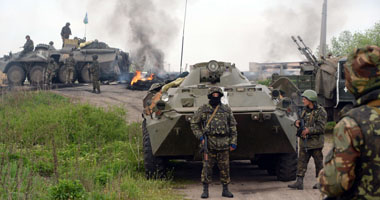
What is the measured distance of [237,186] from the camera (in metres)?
8.70

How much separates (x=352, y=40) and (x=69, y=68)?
80.1 feet

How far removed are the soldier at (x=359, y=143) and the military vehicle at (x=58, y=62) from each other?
23630 mm

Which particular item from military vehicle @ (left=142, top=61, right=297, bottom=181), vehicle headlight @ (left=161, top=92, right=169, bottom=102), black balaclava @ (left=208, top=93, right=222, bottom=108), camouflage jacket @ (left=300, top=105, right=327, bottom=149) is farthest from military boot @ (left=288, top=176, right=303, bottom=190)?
vehicle headlight @ (left=161, top=92, right=169, bottom=102)

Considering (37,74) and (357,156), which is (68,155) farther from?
(37,74)

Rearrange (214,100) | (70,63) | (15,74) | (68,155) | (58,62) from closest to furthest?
(214,100), (68,155), (70,63), (15,74), (58,62)

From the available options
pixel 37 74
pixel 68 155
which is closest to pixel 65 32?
pixel 37 74

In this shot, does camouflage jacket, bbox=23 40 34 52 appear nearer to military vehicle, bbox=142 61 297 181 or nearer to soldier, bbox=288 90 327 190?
military vehicle, bbox=142 61 297 181

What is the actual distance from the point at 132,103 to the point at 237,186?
1124 centimetres

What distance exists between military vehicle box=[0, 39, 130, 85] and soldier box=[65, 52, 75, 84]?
Answer: 2.84 ft

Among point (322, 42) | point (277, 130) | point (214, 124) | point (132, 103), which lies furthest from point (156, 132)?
point (322, 42)

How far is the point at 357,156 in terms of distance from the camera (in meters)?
2.96

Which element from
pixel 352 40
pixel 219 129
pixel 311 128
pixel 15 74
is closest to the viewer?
pixel 219 129

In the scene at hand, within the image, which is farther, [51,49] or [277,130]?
[51,49]

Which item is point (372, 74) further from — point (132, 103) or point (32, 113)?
point (132, 103)
